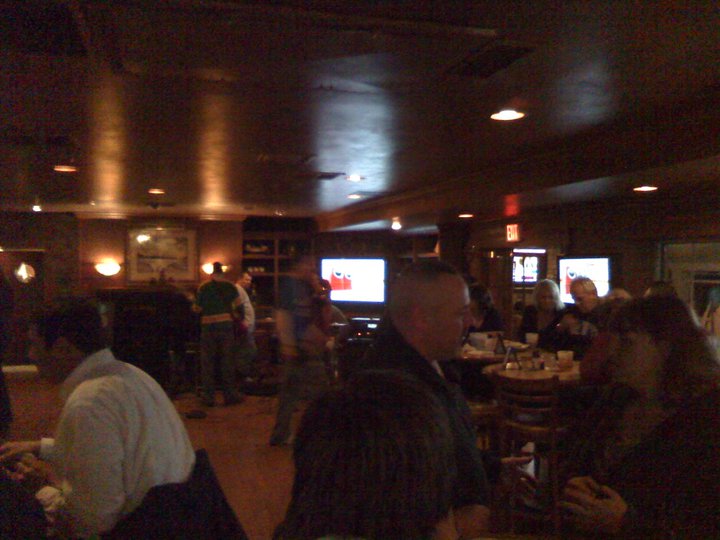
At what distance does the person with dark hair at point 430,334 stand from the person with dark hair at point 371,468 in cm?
57

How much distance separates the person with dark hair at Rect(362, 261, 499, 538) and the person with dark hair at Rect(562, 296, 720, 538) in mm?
426

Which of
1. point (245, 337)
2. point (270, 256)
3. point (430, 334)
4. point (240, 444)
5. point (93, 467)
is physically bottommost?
point (240, 444)

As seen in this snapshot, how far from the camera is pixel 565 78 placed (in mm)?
3061

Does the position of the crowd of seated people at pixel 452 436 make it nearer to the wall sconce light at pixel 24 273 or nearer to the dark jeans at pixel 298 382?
the dark jeans at pixel 298 382

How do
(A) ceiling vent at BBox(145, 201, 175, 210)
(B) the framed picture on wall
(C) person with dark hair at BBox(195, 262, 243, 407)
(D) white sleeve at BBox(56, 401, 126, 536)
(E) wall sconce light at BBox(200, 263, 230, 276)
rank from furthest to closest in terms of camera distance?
(E) wall sconce light at BBox(200, 263, 230, 276) < (B) the framed picture on wall < (A) ceiling vent at BBox(145, 201, 175, 210) < (C) person with dark hair at BBox(195, 262, 243, 407) < (D) white sleeve at BBox(56, 401, 126, 536)

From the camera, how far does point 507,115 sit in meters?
3.75

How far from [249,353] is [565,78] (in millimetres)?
5825

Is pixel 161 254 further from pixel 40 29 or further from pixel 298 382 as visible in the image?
pixel 40 29

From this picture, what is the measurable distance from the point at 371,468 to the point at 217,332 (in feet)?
22.0

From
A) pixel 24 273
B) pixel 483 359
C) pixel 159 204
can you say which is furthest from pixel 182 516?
pixel 24 273

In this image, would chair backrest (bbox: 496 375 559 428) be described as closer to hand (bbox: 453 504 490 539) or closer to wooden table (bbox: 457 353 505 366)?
wooden table (bbox: 457 353 505 366)

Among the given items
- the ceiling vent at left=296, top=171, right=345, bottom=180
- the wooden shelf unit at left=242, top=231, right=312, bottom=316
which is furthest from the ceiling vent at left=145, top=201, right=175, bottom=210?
the ceiling vent at left=296, top=171, right=345, bottom=180

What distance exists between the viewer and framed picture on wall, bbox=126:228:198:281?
1105 centimetres

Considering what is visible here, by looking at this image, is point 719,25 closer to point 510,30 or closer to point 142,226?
point 510,30
